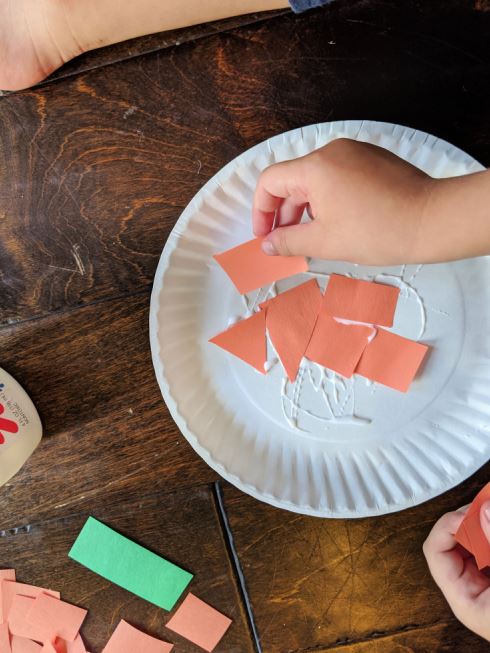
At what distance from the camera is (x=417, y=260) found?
0.45 m

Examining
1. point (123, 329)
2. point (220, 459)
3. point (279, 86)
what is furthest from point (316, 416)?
point (279, 86)

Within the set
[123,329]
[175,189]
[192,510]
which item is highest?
[175,189]

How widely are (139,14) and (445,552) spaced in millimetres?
546

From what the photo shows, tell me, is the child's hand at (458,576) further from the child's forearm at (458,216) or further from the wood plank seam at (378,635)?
the child's forearm at (458,216)

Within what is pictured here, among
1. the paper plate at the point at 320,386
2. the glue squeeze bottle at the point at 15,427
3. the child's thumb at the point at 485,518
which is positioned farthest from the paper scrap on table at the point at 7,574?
the child's thumb at the point at 485,518

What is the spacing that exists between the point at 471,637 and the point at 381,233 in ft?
1.22

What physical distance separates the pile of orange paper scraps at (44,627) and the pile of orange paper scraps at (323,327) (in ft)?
0.92

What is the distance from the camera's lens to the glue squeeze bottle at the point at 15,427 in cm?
50

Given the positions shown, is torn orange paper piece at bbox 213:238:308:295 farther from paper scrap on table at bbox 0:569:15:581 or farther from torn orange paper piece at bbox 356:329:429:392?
paper scrap on table at bbox 0:569:15:581

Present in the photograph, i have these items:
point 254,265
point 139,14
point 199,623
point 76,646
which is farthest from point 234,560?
point 139,14

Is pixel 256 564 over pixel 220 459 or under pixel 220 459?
under

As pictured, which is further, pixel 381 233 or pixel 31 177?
pixel 31 177

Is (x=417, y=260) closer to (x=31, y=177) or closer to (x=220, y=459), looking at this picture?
(x=220, y=459)

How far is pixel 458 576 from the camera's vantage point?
49 centimetres
